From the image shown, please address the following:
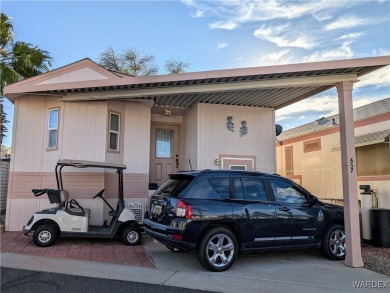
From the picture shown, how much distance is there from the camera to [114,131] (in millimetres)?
9555

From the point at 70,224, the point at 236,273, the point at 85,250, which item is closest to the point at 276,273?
the point at 236,273

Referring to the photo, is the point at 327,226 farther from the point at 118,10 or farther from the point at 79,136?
the point at 118,10

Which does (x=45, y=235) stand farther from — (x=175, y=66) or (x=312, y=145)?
(x=175, y=66)

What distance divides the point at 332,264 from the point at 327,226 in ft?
2.45

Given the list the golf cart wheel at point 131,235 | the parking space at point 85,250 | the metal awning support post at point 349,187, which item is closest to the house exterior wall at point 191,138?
the golf cart wheel at point 131,235

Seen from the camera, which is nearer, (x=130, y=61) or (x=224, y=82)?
(x=224, y=82)

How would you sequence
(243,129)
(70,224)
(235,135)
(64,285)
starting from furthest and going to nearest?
(243,129), (235,135), (70,224), (64,285)

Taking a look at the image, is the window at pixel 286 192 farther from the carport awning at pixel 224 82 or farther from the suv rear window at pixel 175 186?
the carport awning at pixel 224 82

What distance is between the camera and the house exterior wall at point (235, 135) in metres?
10.1

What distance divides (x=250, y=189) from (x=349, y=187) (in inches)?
81.0

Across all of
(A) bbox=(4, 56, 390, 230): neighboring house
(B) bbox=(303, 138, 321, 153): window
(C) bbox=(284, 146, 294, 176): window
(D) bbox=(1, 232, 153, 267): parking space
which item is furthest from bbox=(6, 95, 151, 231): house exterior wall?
(C) bbox=(284, 146, 294, 176): window

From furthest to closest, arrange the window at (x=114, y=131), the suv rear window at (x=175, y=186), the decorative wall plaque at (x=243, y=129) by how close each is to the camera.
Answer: the decorative wall plaque at (x=243, y=129) → the window at (x=114, y=131) → the suv rear window at (x=175, y=186)

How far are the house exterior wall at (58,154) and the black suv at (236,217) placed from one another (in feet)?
10.5

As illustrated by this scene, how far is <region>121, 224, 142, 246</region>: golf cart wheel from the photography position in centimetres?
755
